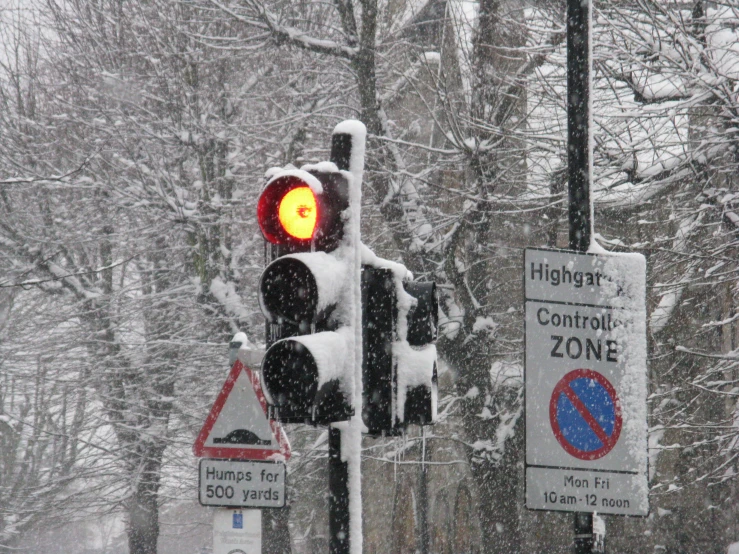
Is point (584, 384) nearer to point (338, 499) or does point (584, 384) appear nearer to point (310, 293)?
point (338, 499)

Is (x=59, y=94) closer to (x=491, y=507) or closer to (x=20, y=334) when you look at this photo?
(x=20, y=334)

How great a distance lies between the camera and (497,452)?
12.7 meters

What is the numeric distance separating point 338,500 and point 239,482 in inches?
106

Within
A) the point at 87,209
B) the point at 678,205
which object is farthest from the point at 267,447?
the point at 87,209

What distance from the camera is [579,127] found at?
5.26m

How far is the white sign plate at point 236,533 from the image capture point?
6398 millimetres

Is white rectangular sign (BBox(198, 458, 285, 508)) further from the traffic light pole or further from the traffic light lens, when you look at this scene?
the traffic light lens

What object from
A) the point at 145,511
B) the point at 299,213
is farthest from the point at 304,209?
the point at 145,511

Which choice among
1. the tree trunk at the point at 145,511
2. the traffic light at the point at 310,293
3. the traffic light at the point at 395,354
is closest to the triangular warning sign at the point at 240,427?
the traffic light at the point at 395,354

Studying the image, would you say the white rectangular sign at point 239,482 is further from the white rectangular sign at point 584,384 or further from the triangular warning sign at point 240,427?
the white rectangular sign at point 584,384

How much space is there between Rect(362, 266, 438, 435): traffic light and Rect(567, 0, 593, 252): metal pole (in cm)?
146

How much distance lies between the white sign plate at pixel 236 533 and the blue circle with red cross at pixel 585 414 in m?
2.84

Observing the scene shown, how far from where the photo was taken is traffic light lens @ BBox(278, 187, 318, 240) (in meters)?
3.57

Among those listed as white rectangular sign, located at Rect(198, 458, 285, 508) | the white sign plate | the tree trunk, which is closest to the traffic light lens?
white rectangular sign, located at Rect(198, 458, 285, 508)
